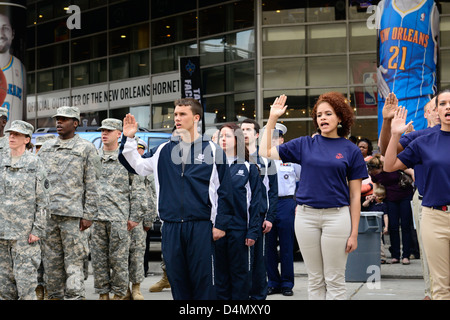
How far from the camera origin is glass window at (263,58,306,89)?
2188 centimetres

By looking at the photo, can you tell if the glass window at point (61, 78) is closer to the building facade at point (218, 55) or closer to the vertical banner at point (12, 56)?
the building facade at point (218, 55)

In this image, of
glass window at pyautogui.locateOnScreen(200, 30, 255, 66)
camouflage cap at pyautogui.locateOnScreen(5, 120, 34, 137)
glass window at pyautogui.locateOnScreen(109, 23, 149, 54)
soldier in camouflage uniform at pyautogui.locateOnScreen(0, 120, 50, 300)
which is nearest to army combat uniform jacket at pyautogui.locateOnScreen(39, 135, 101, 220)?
soldier in camouflage uniform at pyautogui.locateOnScreen(0, 120, 50, 300)

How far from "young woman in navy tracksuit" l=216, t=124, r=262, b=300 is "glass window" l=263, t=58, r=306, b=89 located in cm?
1461

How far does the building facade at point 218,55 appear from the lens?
2127 centimetres

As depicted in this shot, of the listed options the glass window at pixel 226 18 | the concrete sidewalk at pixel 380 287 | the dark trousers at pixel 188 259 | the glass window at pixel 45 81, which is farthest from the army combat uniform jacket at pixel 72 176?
the glass window at pixel 45 81

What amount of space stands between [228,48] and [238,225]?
16266 millimetres

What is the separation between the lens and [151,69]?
25.2 meters

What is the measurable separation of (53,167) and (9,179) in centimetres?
63

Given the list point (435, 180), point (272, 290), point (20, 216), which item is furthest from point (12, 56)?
point (435, 180)

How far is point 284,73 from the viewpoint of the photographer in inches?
866

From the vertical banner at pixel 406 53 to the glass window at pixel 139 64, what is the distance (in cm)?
1216

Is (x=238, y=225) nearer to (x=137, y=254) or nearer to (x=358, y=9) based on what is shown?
(x=137, y=254)
